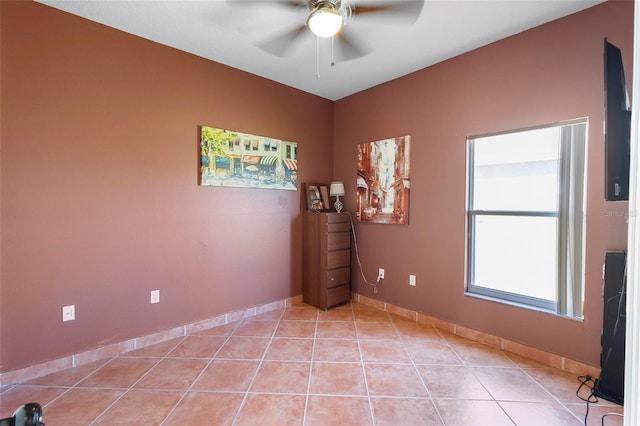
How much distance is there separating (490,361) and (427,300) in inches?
32.3

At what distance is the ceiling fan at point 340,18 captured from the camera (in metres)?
1.64

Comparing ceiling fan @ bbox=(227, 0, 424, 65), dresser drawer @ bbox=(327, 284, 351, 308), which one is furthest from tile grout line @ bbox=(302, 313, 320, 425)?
ceiling fan @ bbox=(227, 0, 424, 65)

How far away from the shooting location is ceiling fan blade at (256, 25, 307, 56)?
1986 mm

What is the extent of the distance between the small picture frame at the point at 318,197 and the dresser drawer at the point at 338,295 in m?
1.03

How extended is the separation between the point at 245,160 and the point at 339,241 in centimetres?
148

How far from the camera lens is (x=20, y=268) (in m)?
2.04

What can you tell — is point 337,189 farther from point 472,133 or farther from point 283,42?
point 283,42

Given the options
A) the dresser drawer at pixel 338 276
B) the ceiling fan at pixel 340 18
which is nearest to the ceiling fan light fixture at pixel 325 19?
the ceiling fan at pixel 340 18

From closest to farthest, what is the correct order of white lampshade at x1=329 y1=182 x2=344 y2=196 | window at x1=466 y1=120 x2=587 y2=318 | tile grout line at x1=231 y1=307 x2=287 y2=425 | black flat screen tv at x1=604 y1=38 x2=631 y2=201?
black flat screen tv at x1=604 y1=38 x2=631 y2=201, tile grout line at x1=231 y1=307 x2=287 y2=425, window at x1=466 y1=120 x2=587 y2=318, white lampshade at x1=329 y1=182 x2=344 y2=196

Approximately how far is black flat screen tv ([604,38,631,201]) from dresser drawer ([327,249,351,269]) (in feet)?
8.14

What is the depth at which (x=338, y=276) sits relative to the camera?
3568mm

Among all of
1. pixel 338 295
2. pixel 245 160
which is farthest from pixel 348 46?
pixel 338 295

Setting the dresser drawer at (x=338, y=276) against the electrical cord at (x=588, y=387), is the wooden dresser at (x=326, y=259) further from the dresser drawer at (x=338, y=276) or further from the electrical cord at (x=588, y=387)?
the electrical cord at (x=588, y=387)

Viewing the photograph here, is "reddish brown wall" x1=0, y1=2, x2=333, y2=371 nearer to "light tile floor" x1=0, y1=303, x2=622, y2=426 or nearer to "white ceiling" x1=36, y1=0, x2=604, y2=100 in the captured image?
"white ceiling" x1=36, y1=0, x2=604, y2=100
